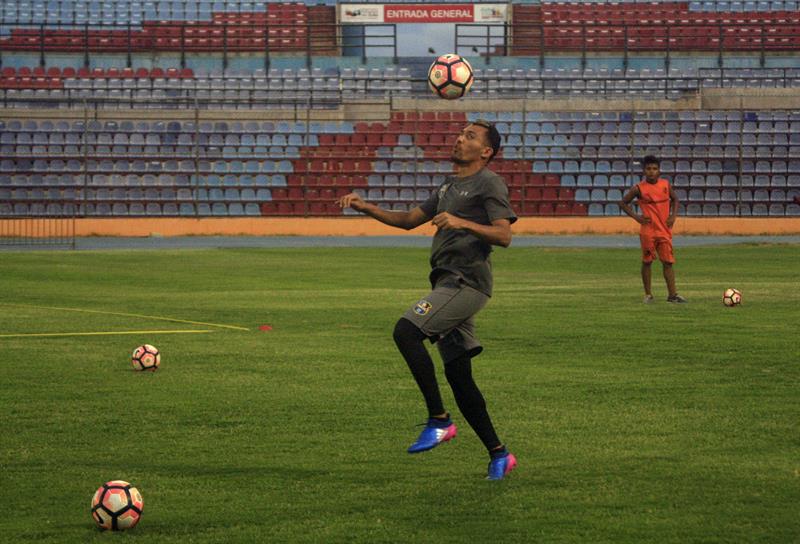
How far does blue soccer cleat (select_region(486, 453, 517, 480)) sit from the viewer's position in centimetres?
714

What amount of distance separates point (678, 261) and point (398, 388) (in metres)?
19.2

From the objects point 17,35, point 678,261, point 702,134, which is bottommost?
point 678,261

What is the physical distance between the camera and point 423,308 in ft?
24.1

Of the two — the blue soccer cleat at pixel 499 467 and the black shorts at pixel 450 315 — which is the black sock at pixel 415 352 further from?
the blue soccer cleat at pixel 499 467

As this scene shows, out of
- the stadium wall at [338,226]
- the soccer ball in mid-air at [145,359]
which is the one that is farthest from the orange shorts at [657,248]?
the stadium wall at [338,226]

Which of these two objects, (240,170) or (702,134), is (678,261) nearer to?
(702,134)

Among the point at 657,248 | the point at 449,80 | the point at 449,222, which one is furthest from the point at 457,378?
the point at 657,248

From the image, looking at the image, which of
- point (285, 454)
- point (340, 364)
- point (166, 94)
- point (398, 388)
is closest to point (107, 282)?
point (340, 364)

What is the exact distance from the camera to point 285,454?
791cm

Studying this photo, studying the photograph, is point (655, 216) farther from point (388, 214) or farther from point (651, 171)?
point (388, 214)

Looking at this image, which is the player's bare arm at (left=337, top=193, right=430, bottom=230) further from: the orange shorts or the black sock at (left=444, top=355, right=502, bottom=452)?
the orange shorts

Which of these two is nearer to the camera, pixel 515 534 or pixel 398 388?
pixel 515 534

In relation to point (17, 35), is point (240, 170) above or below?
below

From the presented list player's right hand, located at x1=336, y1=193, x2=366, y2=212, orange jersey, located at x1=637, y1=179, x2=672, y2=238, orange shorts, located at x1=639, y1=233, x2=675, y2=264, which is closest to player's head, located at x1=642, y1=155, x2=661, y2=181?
orange jersey, located at x1=637, y1=179, x2=672, y2=238
